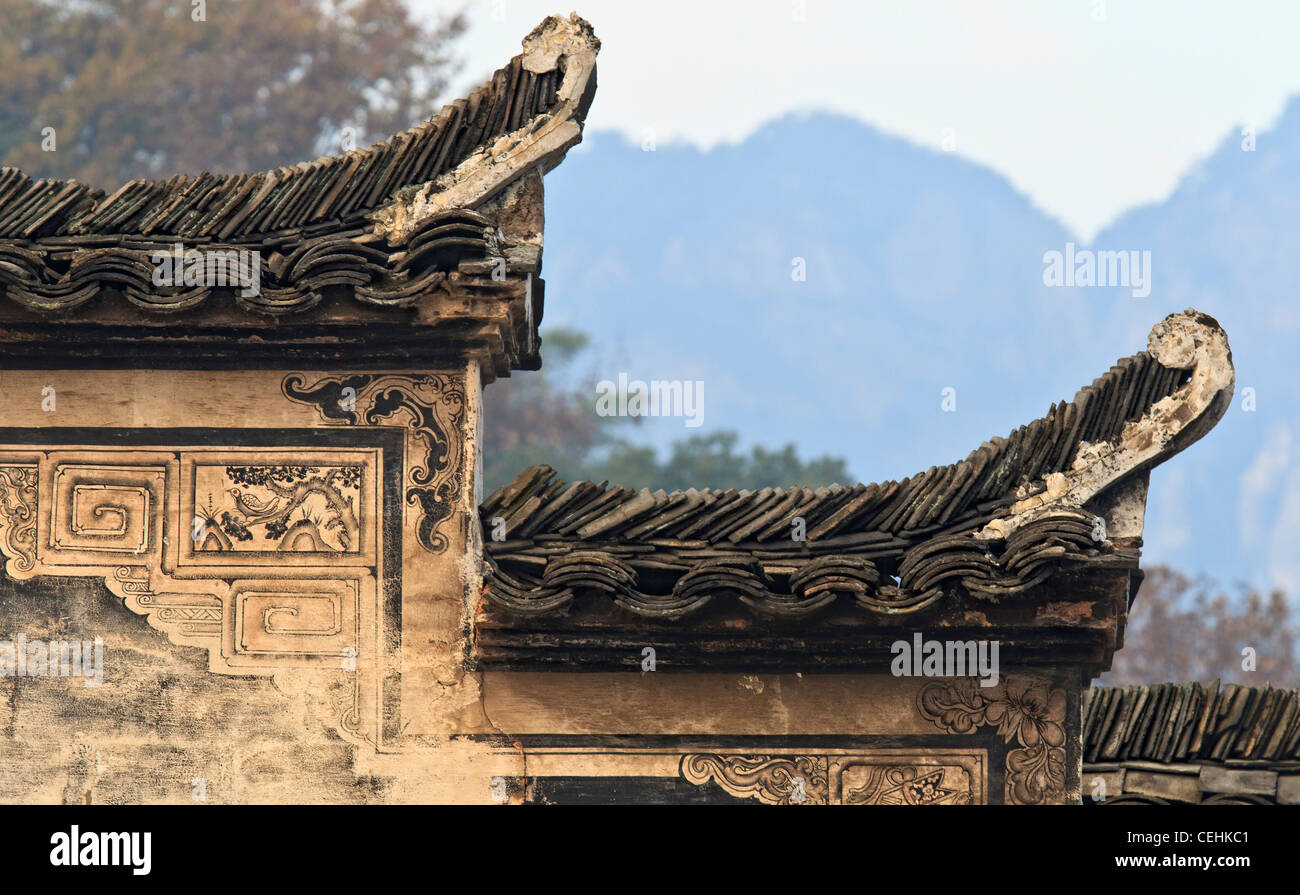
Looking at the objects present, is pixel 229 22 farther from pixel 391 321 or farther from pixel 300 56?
pixel 391 321

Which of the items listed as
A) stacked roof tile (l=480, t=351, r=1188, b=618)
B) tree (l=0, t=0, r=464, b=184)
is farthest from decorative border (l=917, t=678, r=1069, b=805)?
tree (l=0, t=0, r=464, b=184)

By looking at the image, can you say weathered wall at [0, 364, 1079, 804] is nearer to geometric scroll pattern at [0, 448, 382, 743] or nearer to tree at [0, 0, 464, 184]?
geometric scroll pattern at [0, 448, 382, 743]

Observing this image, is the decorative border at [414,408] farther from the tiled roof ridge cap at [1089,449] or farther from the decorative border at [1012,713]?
the decorative border at [1012,713]

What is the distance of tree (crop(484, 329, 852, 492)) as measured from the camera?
1565 inches

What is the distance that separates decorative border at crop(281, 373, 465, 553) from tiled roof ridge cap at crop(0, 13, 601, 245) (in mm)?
704

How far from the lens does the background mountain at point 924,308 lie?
340ft

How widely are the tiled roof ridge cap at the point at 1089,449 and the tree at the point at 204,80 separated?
31965 millimetres

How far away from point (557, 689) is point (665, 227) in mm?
121872

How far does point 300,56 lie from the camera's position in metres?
41.9

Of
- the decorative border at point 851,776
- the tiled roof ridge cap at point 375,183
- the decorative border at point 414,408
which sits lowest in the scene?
the decorative border at point 851,776

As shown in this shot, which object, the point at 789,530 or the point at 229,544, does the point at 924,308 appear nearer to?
the point at 789,530

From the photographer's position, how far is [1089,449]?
28.4 feet

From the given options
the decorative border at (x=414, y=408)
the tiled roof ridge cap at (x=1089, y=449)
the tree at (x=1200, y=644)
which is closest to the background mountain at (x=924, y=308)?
the tree at (x=1200, y=644)

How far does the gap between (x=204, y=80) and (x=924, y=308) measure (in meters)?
82.0
